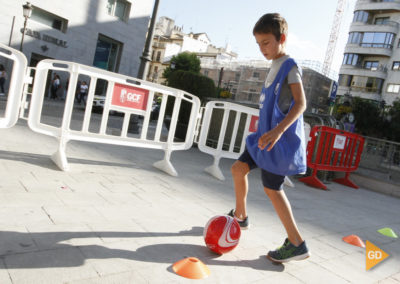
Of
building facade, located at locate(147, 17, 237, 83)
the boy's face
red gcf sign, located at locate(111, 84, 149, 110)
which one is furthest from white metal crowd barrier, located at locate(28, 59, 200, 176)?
building facade, located at locate(147, 17, 237, 83)

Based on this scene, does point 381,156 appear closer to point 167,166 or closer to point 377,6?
point 167,166

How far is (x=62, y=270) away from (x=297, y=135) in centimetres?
176

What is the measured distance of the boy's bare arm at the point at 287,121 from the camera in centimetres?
234

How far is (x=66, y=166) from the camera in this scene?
13.6ft

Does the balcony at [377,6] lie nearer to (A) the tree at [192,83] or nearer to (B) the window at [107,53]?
(B) the window at [107,53]

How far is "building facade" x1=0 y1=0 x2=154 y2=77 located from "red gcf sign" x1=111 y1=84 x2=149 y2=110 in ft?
66.4

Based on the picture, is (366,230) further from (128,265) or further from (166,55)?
(166,55)

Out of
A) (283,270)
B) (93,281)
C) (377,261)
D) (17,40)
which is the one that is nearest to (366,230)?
(377,261)

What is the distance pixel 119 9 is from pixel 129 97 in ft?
82.4

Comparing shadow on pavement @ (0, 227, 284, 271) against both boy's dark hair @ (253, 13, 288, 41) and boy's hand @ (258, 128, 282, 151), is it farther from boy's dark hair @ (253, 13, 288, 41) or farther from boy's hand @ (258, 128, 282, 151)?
boy's dark hair @ (253, 13, 288, 41)

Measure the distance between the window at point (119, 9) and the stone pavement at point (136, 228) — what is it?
2370 centimetres

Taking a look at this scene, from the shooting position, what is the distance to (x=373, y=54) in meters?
44.5

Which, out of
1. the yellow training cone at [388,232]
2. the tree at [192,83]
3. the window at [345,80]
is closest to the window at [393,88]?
the window at [345,80]
